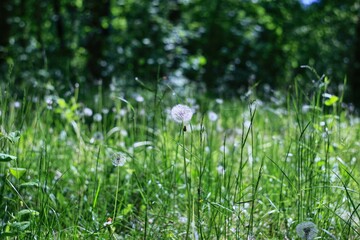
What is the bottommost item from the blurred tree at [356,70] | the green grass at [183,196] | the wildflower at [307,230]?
the blurred tree at [356,70]

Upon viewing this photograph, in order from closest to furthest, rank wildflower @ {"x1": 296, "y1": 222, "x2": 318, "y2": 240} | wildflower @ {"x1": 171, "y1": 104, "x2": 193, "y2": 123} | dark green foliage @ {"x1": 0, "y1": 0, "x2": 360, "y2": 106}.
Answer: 1. wildflower @ {"x1": 296, "y1": 222, "x2": 318, "y2": 240}
2. wildflower @ {"x1": 171, "y1": 104, "x2": 193, "y2": 123}
3. dark green foliage @ {"x1": 0, "y1": 0, "x2": 360, "y2": 106}

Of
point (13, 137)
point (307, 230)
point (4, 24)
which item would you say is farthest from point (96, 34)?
point (307, 230)

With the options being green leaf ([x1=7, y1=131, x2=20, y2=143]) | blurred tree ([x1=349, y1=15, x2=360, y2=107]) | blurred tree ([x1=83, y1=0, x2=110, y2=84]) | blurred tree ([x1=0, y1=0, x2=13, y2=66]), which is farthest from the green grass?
blurred tree ([x1=349, y1=15, x2=360, y2=107])

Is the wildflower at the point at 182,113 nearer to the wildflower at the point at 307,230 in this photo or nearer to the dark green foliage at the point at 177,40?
the wildflower at the point at 307,230

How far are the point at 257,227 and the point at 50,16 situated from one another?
256 inches

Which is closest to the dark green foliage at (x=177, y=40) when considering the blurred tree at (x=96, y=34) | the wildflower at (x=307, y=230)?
the blurred tree at (x=96, y=34)

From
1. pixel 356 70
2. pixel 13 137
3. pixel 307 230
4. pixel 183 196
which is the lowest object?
pixel 356 70

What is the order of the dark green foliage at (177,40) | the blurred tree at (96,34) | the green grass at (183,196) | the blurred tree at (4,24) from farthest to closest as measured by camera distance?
the blurred tree at (4,24)
the blurred tree at (96,34)
the dark green foliage at (177,40)
the green grass at (183,196)

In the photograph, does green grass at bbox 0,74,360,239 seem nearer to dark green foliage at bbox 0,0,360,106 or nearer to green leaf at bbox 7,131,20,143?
green leaf at bbox 7,131,20,143

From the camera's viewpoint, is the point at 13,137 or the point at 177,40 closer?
the point at 13,137

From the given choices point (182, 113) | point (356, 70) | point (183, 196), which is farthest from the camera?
point (356, 70)

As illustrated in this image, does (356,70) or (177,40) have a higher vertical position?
(177,40)

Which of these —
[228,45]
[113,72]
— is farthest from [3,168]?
[228,45]

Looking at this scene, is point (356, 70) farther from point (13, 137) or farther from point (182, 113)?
point (13, 137)
